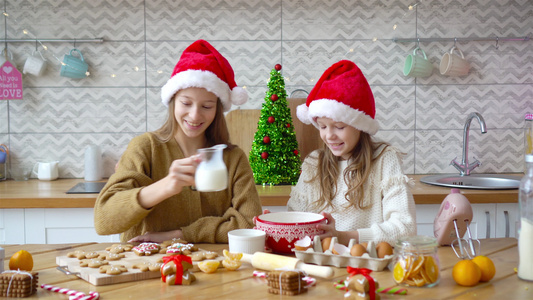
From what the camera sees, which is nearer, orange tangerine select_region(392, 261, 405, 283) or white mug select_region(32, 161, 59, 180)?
orange tangerine select_region(392, 261, 405, 283)

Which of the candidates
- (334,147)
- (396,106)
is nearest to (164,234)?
(334,147)

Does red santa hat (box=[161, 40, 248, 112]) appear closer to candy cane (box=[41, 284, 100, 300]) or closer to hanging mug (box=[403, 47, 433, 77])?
candy cane (box=[41, 284, 100, 300])

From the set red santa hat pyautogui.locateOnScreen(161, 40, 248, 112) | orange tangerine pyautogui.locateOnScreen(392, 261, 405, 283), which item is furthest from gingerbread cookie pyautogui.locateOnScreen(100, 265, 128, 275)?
red santa hat pyautogui.locateOnScreen(161, 40, 248, 112)

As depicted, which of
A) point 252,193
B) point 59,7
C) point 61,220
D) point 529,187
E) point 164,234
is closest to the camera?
point 529,187

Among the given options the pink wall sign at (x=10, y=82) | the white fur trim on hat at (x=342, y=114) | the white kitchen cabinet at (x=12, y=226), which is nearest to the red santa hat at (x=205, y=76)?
the white fur trim on hat at (x=342, y=114)

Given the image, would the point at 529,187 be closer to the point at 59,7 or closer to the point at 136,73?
the point at 136,73

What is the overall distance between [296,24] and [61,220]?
5.46 ft

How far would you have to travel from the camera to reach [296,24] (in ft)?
10.5

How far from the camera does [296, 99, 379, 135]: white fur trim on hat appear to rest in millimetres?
1839

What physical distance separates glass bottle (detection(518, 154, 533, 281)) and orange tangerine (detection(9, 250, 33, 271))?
1.16 metres

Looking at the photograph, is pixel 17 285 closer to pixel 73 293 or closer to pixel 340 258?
pixel 73 293

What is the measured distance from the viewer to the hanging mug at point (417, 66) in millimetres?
3113

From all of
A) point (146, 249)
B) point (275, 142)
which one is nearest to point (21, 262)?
point (146, 249)

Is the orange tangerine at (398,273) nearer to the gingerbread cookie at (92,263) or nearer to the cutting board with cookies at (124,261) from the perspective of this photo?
the cutting board with cookies at (124,261)
